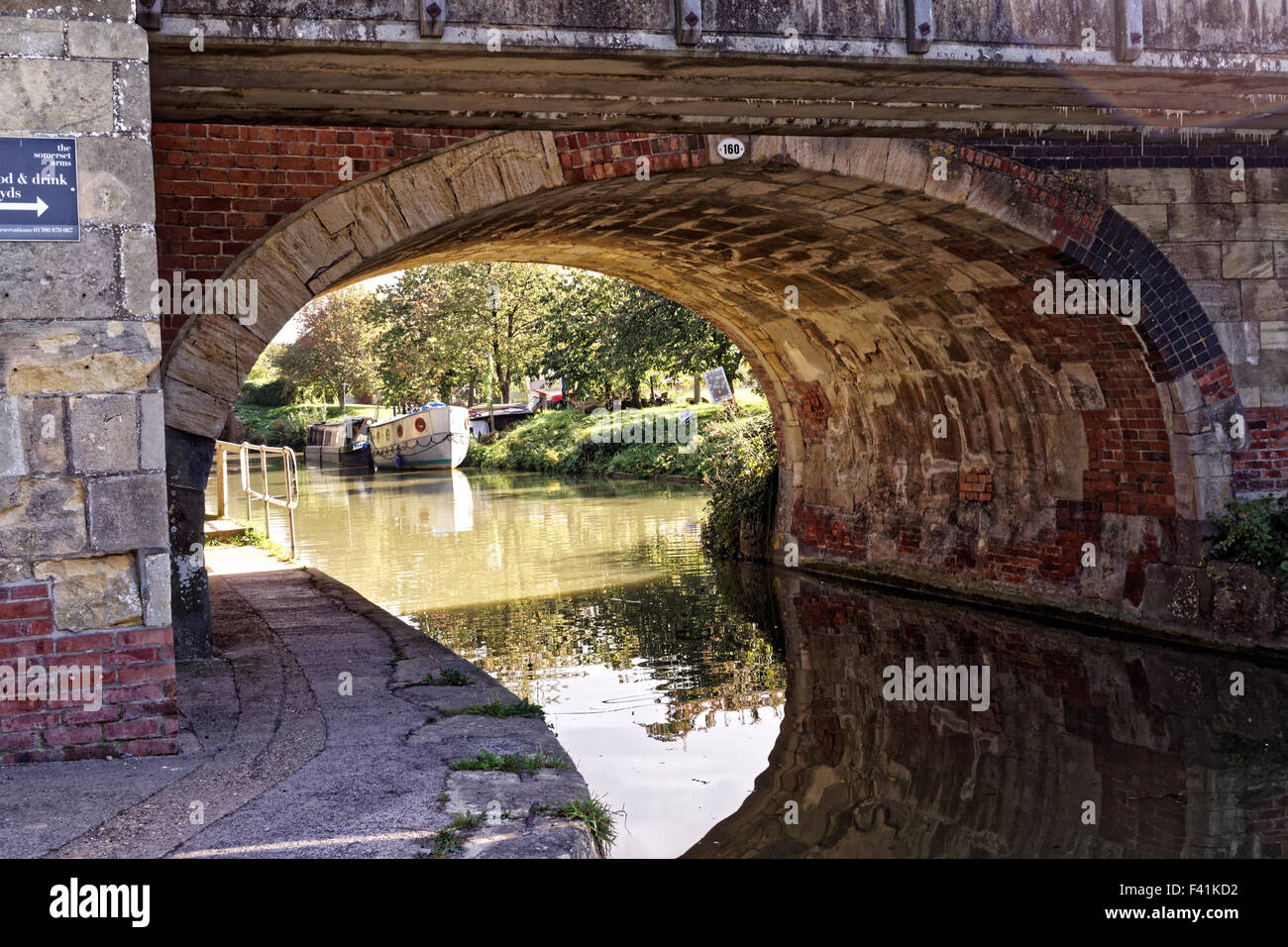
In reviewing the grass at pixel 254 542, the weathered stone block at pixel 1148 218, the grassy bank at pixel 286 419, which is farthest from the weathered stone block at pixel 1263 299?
the grassy bank at pixel 286 419

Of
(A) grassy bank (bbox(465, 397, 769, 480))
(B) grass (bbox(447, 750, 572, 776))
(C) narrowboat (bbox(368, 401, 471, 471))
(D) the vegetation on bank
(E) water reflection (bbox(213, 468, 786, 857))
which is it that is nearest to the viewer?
(B) grass (bbox(447, 750, 572, 776))

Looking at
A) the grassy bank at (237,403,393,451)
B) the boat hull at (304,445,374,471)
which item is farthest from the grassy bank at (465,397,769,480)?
the grassy bank at (237,403,393,451)

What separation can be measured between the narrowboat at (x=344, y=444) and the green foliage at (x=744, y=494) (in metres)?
29.0


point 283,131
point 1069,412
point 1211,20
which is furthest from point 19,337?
point 1069,412

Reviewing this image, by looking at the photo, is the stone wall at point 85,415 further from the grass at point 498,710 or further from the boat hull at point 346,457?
the boat hull at point 346,457

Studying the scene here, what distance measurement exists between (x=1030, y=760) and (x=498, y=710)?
9.58ft

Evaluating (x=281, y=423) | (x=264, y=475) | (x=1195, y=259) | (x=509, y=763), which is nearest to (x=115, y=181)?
(x=509, y=763)

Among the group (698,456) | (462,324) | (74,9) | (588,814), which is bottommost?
(588,814)

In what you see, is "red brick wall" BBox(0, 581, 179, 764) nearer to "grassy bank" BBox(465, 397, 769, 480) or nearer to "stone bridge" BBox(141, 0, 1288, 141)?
"stone bridge" BBox(141, 0, 1288, 141)

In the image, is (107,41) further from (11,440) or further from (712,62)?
(712,62)

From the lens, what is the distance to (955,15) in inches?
226

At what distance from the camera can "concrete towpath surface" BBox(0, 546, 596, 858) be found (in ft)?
13.0

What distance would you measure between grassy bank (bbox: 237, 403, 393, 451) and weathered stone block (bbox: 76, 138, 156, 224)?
56167 mm

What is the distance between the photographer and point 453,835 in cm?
402
